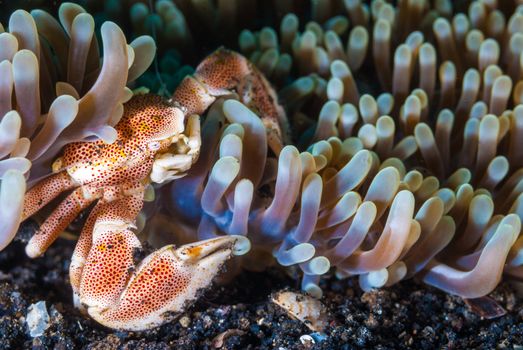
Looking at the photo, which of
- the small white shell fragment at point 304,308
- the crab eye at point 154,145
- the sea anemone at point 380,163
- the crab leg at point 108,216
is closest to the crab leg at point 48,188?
the crab leg at point 108,216

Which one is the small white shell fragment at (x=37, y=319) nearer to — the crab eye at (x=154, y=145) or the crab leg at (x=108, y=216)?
the crab leg at (x=108, y=216)

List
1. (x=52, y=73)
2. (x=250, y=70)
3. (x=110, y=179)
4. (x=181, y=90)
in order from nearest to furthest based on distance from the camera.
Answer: (x=110, y=179)
(x=52, y=73)
(x=181, y=90)
(x=250, y=70)

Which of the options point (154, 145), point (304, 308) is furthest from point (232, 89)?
point (304, 308)

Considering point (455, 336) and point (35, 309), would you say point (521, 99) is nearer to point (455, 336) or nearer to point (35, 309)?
point (455, 336)

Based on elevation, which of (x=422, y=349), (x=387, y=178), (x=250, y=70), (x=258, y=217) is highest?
(x=250, y=70)

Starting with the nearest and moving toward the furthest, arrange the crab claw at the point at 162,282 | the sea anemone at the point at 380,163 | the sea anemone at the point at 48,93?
the sea anemone at the point at 48,93, the crab claw at the point at 162,282, the sea anemone at the point at 380,163

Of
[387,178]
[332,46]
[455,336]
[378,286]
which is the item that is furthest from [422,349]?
[332,46]

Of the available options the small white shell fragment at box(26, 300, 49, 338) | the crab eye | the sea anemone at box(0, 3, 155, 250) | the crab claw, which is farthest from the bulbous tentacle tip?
the small white shell fragment at box(26, 300, 49, 338)

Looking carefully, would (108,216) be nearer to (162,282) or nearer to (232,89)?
(162,282)
